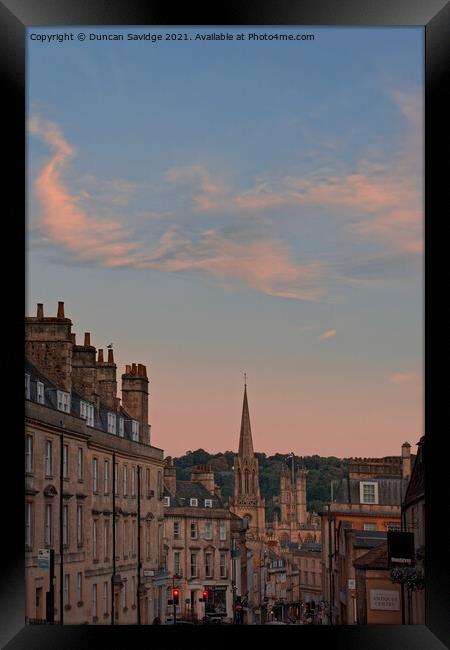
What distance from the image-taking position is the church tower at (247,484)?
44.5ft

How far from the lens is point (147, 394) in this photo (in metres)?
13.2

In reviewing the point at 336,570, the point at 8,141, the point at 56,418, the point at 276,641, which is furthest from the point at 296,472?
the point at 8,141

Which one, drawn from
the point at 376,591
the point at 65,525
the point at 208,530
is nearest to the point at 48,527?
the point at 65,525

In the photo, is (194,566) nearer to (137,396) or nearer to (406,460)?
(137,396)

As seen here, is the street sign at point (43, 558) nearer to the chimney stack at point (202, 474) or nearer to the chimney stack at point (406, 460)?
the chimney stack at point (202, 474)

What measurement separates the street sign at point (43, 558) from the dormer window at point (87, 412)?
2.84 metres

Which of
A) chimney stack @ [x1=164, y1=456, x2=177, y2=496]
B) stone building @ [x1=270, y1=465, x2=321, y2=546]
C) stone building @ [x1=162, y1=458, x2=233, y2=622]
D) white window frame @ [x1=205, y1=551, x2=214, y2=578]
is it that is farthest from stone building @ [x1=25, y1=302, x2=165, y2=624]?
stone building @ [x1=270, y1=465, x2=321, y2=546]

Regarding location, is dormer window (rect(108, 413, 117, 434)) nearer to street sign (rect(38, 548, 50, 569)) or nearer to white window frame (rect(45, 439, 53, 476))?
white window frame (rect(45, 439, 53, 476))

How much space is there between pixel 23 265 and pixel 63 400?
5679mm

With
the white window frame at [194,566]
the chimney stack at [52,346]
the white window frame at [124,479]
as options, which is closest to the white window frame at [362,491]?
the white window frame at [194,566]

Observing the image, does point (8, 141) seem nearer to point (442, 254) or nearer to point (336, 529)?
point (442, 254)

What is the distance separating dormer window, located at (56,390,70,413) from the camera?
14.2m

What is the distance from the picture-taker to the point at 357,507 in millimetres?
16219

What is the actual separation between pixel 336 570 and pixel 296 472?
2368 mm
